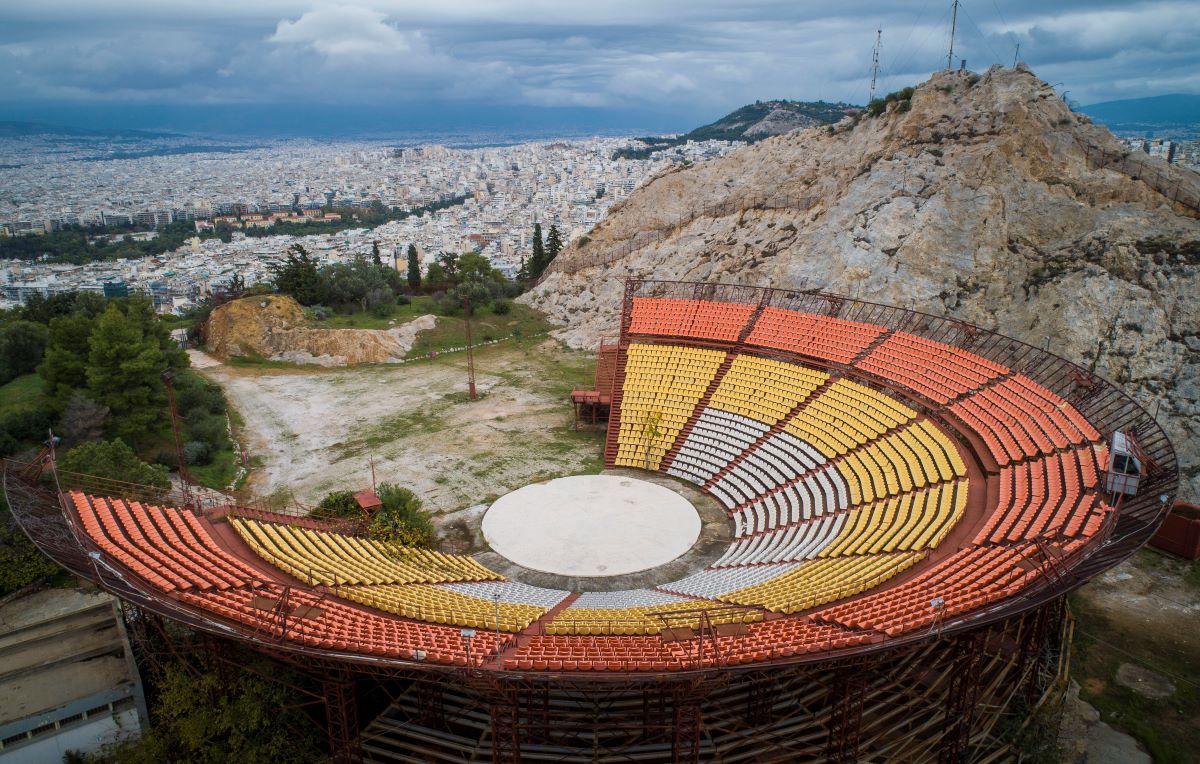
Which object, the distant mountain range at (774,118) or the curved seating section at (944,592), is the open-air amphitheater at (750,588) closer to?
the curved seating section at (944,592)

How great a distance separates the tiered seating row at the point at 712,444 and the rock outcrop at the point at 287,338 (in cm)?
2541

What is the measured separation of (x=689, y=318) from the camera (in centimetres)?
3947

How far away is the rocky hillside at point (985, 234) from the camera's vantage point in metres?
32.9

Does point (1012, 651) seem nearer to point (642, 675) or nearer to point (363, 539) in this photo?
point (642, 675)

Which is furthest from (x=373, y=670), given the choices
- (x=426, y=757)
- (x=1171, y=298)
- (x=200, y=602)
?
(x=1171, y=298)

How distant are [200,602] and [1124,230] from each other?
4199 cm

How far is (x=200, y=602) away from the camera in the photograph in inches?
A: 594

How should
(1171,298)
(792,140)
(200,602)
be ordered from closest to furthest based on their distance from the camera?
(200,602)
(1171,298)
(792,140)

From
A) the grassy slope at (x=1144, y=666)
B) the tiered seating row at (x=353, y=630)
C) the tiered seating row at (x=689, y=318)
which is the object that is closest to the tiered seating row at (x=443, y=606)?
the tiered seating row at (x=353, y=630)

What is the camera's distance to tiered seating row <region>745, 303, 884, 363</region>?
3453cm

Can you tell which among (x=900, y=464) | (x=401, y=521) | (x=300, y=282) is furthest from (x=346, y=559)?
(x=300, y=282)

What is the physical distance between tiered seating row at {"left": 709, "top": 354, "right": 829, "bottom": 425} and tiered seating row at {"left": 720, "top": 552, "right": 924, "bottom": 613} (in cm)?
1189

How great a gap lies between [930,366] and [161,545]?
96.1 feet

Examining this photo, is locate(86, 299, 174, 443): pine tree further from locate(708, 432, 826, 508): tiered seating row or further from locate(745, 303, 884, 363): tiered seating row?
locate(745, 303, 884, 363): tiered seating row
